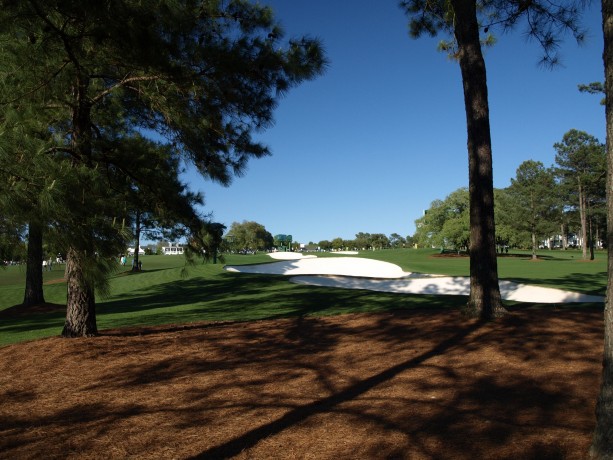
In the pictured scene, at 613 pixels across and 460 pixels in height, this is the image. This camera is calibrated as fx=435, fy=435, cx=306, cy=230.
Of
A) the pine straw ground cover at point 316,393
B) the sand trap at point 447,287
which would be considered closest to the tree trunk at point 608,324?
the pine straw ground cover at point 316,393

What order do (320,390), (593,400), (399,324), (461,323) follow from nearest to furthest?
(593,400), (320,390), (461,323), (399,324)

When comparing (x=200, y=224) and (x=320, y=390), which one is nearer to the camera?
(x=320, y=390)

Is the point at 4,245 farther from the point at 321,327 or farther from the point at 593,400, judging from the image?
the point at 593,400

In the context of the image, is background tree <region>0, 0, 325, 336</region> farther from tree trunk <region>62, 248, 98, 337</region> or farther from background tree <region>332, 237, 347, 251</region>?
background tree <region>332, 237, 347, 251</region>

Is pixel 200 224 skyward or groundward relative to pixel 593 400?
skyward

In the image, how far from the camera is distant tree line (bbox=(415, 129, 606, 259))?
41.1 metres

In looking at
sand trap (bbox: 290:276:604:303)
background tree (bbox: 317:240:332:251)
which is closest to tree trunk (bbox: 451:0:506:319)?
sand trap (bbox: 290:276:604:303)

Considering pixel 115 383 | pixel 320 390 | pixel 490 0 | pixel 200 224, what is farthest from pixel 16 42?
pixel 490 0

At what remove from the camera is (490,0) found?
7.71 metres

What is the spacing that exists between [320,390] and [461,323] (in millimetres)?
3483

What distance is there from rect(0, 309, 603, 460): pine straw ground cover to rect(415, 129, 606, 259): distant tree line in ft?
121

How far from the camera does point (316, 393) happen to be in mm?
4492

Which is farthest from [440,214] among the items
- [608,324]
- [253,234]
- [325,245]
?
[325,245]

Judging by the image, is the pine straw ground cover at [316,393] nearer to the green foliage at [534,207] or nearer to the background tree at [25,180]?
the background tree at [25,180]
